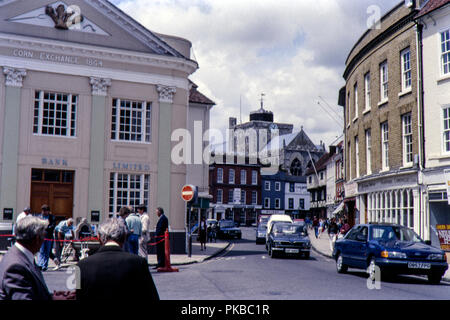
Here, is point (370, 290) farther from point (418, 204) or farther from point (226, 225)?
point (226, 225)

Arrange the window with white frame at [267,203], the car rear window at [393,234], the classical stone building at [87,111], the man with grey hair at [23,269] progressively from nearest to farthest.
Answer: the man with grey hair at [23,269], the car rear window at [393,234], the classical stone building at [87,111], the window with white frame at [267,203]

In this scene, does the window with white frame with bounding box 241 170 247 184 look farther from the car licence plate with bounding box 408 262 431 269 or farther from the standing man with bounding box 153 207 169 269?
the car licence plate with bounding box 408 262 431 269

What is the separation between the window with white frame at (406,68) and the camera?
2433 centimetres

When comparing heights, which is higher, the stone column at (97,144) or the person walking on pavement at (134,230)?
the stone column at (97,144)

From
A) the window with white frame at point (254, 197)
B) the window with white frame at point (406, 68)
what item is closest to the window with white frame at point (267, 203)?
the window with white frame at point (254, 197)

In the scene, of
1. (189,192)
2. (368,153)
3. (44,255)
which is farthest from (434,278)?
(368,153)

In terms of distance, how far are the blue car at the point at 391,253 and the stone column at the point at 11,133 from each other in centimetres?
1365

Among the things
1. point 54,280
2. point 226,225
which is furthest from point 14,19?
point 226,225

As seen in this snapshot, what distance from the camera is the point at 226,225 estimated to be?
45.9 meters

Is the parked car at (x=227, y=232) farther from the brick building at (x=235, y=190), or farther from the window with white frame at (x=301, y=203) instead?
the window with white frame at (x=301, y=203)

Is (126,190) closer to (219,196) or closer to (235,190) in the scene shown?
(219,196)

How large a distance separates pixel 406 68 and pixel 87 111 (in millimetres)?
13928

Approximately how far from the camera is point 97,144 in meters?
24.7
